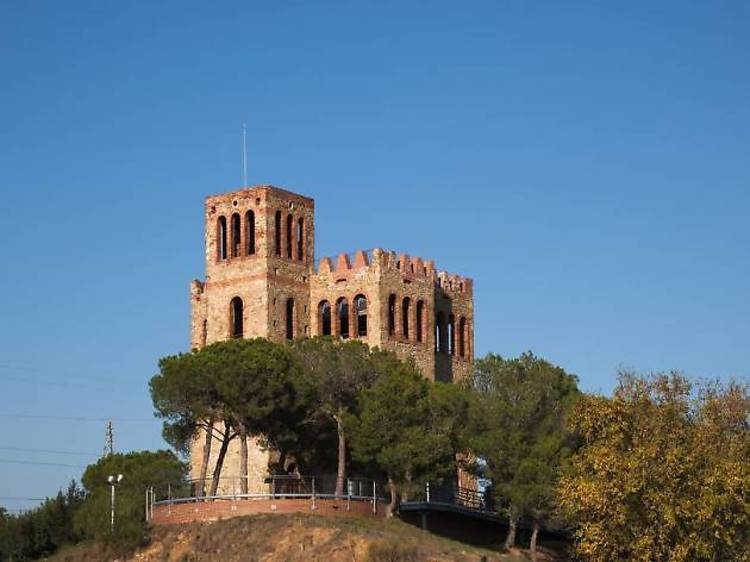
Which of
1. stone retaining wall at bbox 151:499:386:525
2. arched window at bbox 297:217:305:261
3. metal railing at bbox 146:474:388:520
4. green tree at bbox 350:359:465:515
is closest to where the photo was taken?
stone retaining wall at bbox 151:499:386:525

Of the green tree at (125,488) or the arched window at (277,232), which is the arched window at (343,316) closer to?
the arched window at (277,232)

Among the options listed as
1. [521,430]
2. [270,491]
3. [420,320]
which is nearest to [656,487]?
[521,430]

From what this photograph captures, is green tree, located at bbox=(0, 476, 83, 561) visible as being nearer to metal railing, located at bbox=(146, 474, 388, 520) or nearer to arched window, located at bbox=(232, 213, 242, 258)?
metal railing, located at bbox=(146, 474, 388, 520)

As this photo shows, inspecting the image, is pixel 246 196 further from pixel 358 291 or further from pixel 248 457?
pixel 248 457

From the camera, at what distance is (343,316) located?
99750 millimetres

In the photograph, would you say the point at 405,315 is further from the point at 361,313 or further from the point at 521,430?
the point at 521,430

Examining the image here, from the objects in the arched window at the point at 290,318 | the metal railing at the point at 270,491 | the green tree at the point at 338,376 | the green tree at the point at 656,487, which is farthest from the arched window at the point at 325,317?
the green tree at the point at 656,487

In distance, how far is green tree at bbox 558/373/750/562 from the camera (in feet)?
226

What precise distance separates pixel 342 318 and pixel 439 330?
292 inches

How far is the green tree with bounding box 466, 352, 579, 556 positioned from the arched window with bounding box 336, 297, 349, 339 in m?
11.3

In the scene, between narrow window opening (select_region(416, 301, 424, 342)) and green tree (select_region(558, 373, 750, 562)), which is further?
narrow window opening (select_region(416, 301, 424, 342))

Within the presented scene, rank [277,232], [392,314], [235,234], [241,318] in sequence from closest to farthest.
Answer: [241,318], [277,232], [392,314], [235,234]

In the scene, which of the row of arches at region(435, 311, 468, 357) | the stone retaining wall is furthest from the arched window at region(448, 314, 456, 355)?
the stone retaining wall

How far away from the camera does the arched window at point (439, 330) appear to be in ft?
340
